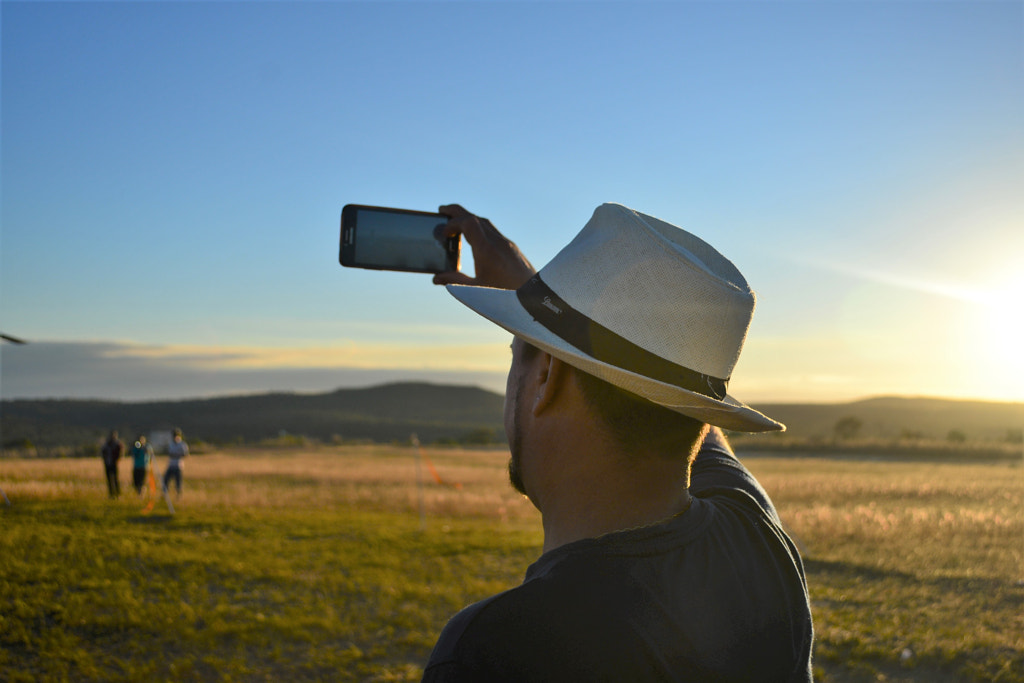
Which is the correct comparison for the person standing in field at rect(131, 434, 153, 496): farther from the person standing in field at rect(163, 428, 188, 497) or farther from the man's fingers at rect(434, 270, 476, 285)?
the man's fingers at rect(434, 270, 476, 285)

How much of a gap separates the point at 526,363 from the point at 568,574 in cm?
56

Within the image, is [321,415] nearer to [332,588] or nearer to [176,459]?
[176,459]

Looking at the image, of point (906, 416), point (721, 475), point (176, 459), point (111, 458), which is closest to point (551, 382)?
point (721, 475)

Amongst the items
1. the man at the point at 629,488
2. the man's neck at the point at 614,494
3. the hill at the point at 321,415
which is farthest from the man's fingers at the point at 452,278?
the hill at the point at 321,415

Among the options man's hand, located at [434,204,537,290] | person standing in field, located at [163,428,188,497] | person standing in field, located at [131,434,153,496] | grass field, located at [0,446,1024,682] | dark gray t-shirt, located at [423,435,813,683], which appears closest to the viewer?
dark gray t-shirt, located at [423,435,813,683]

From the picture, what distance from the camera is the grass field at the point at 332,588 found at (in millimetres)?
6727

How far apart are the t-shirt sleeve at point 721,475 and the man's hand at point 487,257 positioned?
919 millimetres

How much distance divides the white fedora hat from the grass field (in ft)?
19.1

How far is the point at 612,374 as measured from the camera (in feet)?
5.28

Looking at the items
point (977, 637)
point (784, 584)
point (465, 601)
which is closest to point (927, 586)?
point (977, 637)

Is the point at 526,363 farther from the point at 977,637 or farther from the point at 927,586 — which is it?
the point at 927,586

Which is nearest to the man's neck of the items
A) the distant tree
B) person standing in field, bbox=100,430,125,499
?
person standing in field, bbox=100,430,125,499

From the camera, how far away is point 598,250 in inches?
71.1

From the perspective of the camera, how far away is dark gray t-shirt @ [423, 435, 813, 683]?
4.55 ft
